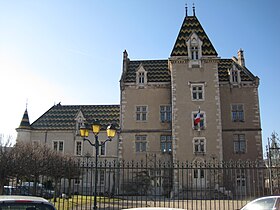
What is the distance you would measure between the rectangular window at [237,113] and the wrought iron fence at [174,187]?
5.43 m

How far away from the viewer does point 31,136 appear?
3841cm

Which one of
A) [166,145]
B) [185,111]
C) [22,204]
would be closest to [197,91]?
[185,111]

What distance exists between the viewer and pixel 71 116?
131 feet

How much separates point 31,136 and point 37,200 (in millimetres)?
34096

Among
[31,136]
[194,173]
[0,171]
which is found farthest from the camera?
[31,136]

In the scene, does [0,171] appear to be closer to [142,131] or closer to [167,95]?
[142,131]

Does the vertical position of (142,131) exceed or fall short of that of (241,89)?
it falls short

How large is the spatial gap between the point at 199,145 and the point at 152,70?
34.0ft

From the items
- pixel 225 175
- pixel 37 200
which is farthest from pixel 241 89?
pixel 37 200

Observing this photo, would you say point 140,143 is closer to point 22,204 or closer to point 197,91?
point 197,91

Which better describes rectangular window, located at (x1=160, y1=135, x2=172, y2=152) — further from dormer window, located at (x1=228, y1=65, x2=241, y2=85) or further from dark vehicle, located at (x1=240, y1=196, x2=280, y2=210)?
dark vehicle, located at (x1=240, y1=196, x2=280, y2=210)

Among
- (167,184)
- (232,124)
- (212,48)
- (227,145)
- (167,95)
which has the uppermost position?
(212,48)

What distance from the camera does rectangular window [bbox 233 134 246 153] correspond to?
3275 centimetres

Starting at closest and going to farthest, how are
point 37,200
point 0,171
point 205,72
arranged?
point 37,200, point 0,171, point 205,72
